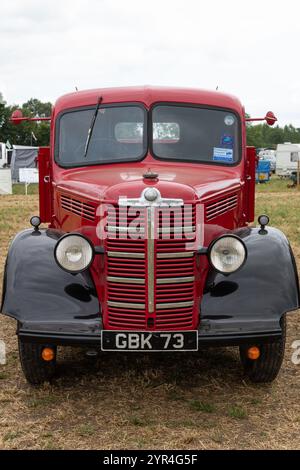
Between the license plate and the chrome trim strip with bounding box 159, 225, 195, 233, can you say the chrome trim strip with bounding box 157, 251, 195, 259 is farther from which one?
the license plate

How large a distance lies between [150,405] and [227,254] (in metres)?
1.16

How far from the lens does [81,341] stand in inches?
164

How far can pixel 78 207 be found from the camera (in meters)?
4.96

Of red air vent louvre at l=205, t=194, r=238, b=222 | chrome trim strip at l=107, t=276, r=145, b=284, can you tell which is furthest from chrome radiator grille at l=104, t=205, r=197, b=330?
red air vent louvre at l=205, t=194, r=238, b=222

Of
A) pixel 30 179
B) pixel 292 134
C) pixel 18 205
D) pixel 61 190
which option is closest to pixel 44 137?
pixel 30 179

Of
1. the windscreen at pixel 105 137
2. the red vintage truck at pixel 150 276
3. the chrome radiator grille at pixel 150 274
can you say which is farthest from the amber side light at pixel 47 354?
the windscreen at pixel 105 137

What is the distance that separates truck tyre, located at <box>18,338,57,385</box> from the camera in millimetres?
4523

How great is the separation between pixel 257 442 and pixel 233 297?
0.95 metres

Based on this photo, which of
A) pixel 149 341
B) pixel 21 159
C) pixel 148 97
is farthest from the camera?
pixel 21 159

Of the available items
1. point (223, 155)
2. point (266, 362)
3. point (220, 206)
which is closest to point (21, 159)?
point (223, 155)

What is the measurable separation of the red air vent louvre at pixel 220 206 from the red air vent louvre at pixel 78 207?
33.3 inches

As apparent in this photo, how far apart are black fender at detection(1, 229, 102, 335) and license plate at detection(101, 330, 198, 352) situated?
13 cm

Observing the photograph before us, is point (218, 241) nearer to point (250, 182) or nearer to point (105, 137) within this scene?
point (105, 137)
